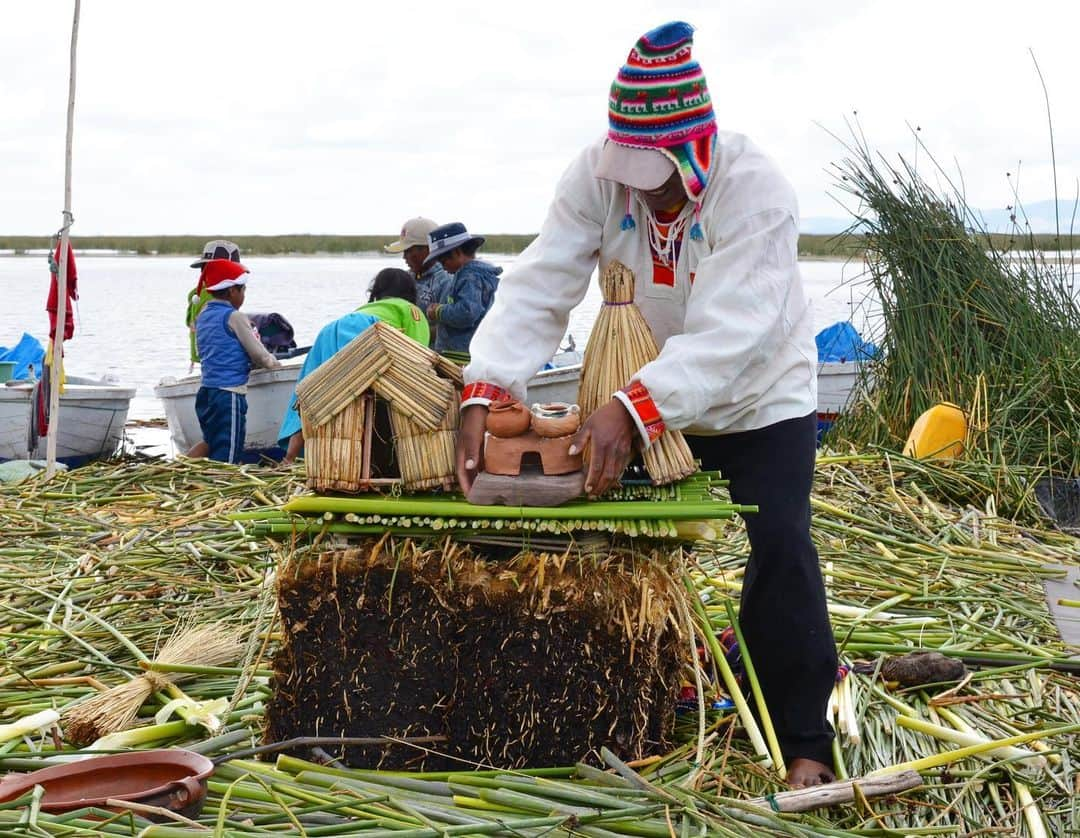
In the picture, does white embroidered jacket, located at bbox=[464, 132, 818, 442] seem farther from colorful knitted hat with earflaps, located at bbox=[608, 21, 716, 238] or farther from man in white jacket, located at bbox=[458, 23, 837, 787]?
colorful knitted hat with earflaps, located at bbox=[608, 21, 716, 238]

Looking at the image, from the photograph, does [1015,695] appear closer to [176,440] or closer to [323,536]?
[323,536]

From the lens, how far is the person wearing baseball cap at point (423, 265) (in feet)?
27.1

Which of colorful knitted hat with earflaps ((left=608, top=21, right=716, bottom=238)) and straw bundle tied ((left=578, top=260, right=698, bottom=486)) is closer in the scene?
colorful knitted hat with earflaps ((left=608, top=21, right=716, bottom=238))

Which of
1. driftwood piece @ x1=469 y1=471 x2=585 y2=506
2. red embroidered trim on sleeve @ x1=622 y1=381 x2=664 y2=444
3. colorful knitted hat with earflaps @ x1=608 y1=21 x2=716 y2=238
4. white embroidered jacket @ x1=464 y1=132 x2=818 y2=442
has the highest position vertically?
colorful knitted hat with earflaps @ x1=608 y1=21 x2=716 y2=238

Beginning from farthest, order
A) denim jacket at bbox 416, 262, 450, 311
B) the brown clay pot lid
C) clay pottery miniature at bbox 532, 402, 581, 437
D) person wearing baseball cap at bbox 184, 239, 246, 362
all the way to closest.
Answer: person wearing baseball cap at bbox 184, 239, 246, 362
denim jacket at bbox 416, 262, 450, 311
clay pottery miniature at bbox 532, 402, 581, 437
the brown clay pot lid

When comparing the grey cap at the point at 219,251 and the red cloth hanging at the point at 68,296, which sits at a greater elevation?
the grey cap at the point at 219,251

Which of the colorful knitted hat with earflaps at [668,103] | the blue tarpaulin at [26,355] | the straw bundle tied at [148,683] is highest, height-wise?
the colorful knitted hat with earflaps at [668,103]

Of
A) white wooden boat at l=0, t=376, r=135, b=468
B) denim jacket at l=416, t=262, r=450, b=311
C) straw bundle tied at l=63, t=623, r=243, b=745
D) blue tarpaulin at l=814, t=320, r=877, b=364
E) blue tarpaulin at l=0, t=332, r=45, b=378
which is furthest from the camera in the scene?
blue tarpaulin at l=814, t=320, r=877, b=364

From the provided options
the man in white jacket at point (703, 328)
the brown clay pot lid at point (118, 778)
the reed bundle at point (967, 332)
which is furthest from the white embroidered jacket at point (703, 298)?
the reed bundle at point (967, 332)

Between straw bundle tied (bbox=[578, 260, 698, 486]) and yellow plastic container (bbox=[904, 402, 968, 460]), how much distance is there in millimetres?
4188

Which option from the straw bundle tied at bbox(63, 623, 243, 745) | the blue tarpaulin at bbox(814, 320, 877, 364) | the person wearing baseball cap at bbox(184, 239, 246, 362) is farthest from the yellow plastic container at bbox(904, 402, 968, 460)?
the person wearing baseball cap at bbox(184, 239, 246, 362)

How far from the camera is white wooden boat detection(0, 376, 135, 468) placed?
9344mm

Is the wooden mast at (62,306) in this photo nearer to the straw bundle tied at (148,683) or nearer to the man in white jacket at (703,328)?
the straw bundle tied at (148,683)

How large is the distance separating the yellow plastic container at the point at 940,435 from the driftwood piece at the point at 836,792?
164 inches
